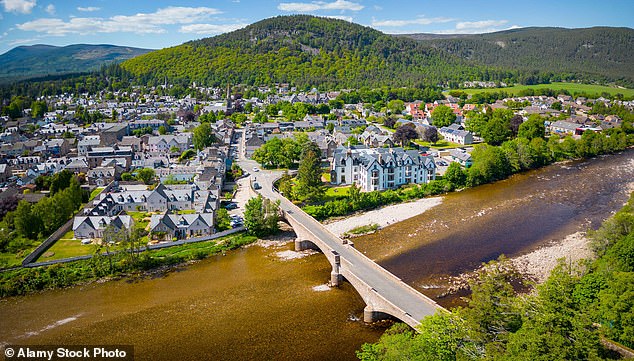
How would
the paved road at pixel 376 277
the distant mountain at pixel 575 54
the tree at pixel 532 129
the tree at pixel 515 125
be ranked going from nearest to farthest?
the paved road at pixel 376 277 < the tree at pixel 532 129 < the tree at pixel 515 125 < the distant mountain at pixel 575 54

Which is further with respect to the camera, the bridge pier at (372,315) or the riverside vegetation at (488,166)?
the riverside vegetation at (488,166)

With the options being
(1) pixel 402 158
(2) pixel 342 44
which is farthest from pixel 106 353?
(2) pixel 342 44

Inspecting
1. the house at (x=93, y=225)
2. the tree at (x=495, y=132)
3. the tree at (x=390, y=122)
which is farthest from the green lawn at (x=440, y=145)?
the house at (x=93, y=225)

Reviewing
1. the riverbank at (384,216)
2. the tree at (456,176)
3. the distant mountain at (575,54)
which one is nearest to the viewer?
the riverbank at (384,216)

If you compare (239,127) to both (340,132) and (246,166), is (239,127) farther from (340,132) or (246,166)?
(246,166)

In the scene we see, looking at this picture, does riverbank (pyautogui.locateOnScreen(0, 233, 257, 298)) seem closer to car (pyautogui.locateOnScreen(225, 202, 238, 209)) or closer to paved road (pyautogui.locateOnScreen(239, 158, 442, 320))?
paved road (pyautogui.locateOnScreen(239, 158, 442, 320))

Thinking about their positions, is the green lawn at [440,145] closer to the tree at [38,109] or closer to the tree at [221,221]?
the tree at [221,221]
